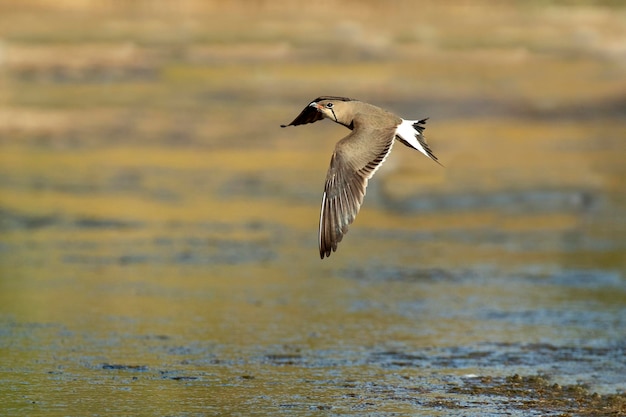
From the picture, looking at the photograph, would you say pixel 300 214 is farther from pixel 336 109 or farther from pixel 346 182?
pixel 346 182

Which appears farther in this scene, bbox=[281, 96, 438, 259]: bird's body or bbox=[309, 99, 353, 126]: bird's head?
bbox=[309, 99, 353, 126]: bird's head

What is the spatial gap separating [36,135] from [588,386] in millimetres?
14708

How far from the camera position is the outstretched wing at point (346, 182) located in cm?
788

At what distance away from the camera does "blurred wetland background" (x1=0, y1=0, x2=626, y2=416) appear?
834 cm

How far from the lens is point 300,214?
15211 mm

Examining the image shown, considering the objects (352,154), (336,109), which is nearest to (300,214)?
(336,109)

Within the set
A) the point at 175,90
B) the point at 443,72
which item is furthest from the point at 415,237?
the point at 443,72

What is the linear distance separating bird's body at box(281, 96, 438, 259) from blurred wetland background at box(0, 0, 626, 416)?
1.04 metres

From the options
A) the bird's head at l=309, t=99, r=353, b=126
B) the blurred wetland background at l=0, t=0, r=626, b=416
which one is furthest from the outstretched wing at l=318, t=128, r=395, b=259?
the blurred wetland background at l=0, t=0, r=626, b=416

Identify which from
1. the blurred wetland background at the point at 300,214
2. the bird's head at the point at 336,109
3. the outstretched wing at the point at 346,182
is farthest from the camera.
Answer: the bird's head at the point at 336,109

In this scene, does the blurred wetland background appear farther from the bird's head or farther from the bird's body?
the bird's head

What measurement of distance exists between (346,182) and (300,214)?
7215 millimetres

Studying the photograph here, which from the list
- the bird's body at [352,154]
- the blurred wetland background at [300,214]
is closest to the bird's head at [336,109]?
the bird's body at [352,154]

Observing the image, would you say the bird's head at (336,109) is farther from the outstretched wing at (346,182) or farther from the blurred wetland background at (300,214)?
the blurred wetland background at (300,214)
